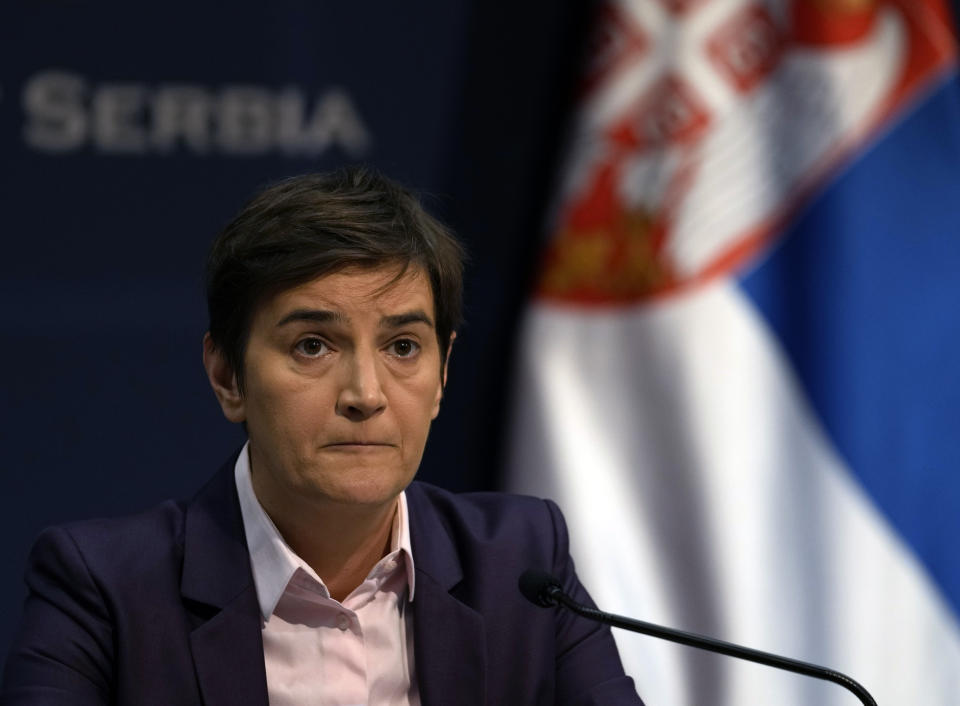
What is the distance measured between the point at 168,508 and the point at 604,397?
57.7 inches

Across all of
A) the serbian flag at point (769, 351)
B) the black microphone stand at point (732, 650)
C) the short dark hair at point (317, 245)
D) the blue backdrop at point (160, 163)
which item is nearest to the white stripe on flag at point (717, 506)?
the serbian flag at point (769, 351)

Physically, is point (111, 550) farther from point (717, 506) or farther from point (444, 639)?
point (717, 506)

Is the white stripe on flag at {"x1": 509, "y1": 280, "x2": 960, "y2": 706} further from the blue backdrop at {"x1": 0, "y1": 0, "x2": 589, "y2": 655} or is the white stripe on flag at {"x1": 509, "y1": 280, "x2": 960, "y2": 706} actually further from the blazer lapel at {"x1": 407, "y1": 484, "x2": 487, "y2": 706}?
the blazer lapel at {"x1": 407, "y1": 484, "x2": 487, "y2": 706}

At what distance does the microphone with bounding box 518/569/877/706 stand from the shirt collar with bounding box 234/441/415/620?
0.22 meters

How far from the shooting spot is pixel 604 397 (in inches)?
119

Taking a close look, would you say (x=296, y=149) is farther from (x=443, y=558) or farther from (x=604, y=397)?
(x=443, y=558)

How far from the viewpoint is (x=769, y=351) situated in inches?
119

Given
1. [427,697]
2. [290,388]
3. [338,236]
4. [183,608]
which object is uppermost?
[338,236]

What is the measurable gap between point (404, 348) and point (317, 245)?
0.53 ft

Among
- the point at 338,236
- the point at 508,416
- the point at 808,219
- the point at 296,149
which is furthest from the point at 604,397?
the point at 338,236

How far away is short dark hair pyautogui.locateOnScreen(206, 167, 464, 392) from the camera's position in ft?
5.08

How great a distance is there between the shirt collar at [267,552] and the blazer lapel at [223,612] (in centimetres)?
1

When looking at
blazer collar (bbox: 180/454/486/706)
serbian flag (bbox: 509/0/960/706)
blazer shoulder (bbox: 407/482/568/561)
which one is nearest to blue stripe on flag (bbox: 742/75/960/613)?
serbian flag (bbox: 509/0/960/706)

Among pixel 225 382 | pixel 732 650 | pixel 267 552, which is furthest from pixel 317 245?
pixel 732 650
